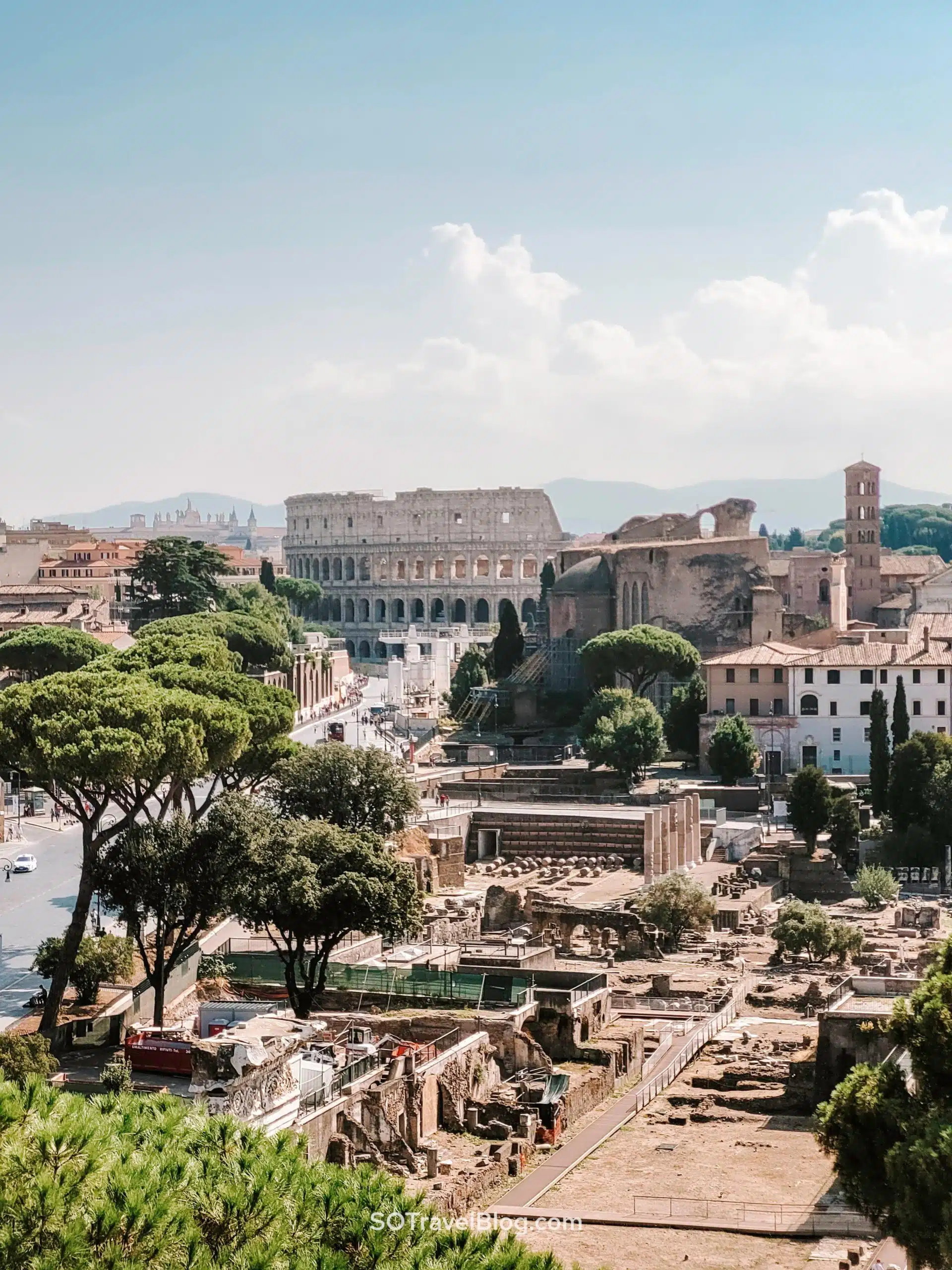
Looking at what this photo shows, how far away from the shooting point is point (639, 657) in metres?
70.2

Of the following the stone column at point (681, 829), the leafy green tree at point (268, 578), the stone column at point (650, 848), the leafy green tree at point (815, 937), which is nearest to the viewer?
the leafy green tree at point (815, 937)

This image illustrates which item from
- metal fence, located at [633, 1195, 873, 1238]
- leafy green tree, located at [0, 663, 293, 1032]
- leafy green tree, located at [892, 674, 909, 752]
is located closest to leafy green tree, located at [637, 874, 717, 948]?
leafy green tree, located at [0, 663, 293, 1032]

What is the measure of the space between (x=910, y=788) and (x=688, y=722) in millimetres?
14745

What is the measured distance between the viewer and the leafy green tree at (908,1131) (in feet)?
56.9

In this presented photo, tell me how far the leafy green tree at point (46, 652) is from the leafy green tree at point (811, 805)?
22.3 meters

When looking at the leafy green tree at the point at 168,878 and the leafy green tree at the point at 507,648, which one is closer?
the leafy green tree at the point at 168,878

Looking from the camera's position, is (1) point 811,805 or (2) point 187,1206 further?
(1) point 811,805

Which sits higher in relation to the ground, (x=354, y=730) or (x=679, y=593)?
(x=679, y=593)

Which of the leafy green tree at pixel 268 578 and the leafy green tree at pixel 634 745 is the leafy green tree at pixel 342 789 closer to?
the leafy green tree at pixel 634 745

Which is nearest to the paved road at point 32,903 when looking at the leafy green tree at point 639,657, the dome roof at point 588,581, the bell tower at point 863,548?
the leafy green tree at point 639,657

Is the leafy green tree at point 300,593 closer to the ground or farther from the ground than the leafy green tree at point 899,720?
farther from the ground

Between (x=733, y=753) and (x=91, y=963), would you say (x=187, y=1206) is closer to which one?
(x=91, y=963)

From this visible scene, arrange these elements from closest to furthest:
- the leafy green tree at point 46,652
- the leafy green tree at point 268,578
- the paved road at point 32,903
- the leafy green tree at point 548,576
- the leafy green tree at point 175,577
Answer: the paved road at point 32,903 → the leafy green tree at point 46,652 → the leafy green tree at point 175,577 → the leafy green tree at point 548,576 → the leafy green tree at point 268,578

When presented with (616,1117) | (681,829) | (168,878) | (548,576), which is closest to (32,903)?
(168,878)
